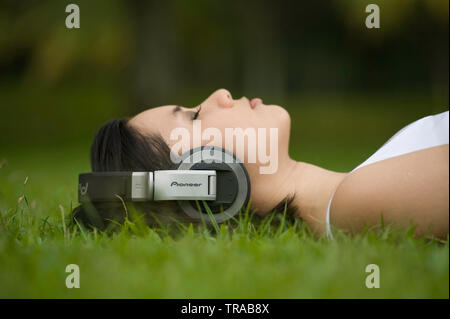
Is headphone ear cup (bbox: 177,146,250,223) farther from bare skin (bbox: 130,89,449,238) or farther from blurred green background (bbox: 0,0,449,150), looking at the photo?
blurred green background (bbox: 0,0,449,150)

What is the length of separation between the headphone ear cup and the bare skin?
4.5 inches

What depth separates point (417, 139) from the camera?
2.13 m

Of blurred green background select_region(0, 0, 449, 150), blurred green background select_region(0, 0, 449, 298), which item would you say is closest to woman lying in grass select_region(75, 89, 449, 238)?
blurred green background select_region(0, 0, 449, 298)

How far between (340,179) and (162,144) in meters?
0.82

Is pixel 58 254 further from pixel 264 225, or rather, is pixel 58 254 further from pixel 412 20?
pixel 412 20

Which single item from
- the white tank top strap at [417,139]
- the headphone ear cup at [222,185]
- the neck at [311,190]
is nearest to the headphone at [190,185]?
the headphone ear cup at [222,185]

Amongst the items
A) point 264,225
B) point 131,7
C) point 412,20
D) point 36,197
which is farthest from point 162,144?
point 412,20

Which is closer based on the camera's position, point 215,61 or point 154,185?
point 154,185

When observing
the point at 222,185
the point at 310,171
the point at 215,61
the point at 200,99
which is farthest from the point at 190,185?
the point at 215,61

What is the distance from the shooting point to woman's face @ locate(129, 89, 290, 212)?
232cm

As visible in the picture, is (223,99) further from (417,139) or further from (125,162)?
(417,139)

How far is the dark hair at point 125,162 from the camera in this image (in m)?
2.27

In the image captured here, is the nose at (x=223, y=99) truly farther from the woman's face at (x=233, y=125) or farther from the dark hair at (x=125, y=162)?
the dark hair at (x=125, y=162)

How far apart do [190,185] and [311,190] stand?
57 cm
